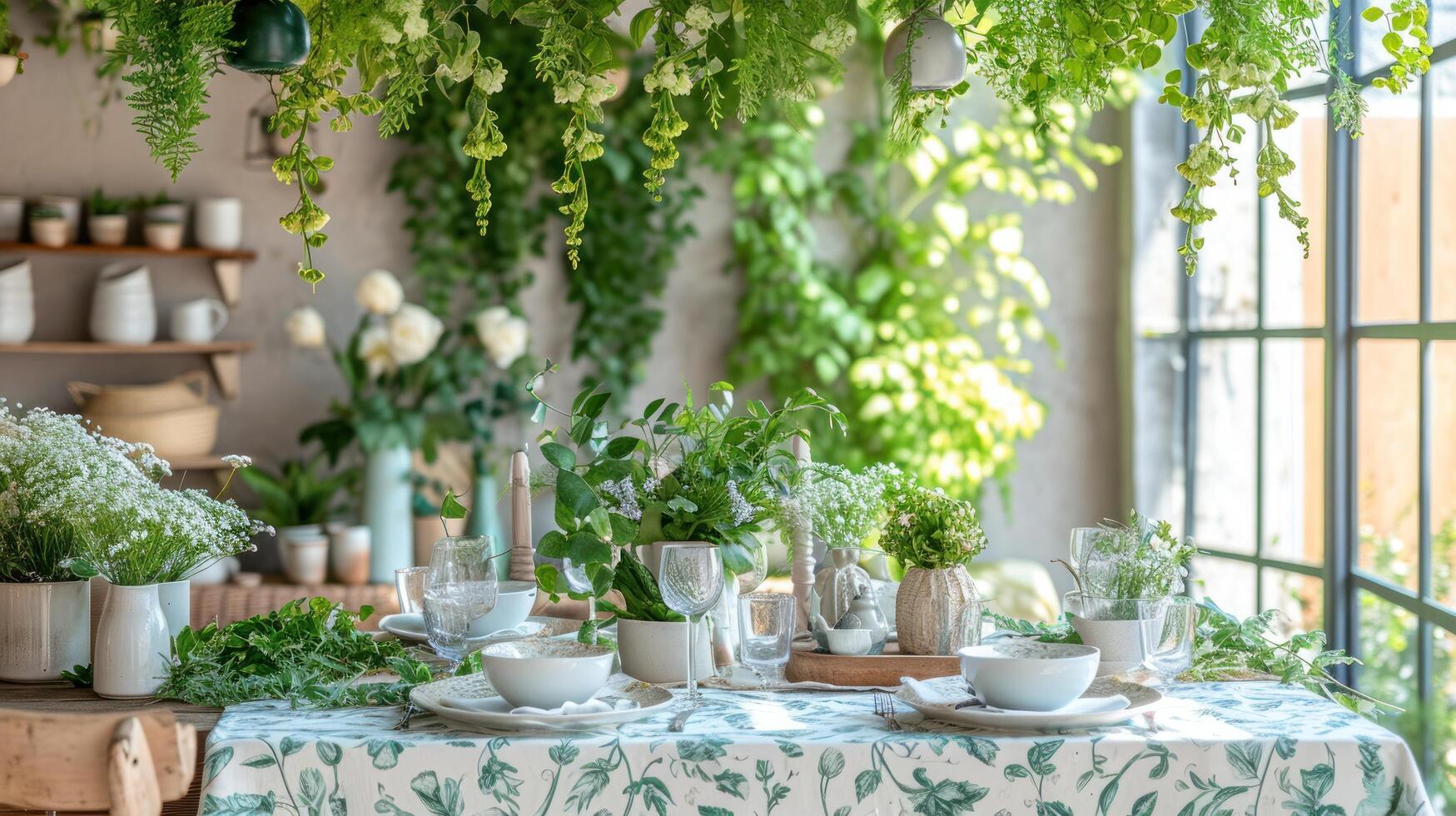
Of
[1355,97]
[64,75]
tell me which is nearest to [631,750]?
[1355,97]

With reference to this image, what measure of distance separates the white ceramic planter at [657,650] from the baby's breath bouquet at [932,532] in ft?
0.91

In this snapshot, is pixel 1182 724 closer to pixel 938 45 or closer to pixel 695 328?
pixel 938 45

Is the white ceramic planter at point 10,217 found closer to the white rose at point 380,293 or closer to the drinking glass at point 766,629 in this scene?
the white rose at point 380,293

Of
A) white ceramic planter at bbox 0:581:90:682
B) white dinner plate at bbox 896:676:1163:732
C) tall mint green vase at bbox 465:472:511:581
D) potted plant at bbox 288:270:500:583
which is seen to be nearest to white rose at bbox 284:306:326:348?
potted plant at bbox 288:270:500:583

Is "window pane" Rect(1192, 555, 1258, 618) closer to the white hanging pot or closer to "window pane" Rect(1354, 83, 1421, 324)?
"window pane" Rect(1354, 83, 1421, 324)

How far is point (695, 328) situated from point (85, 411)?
1.57 meters

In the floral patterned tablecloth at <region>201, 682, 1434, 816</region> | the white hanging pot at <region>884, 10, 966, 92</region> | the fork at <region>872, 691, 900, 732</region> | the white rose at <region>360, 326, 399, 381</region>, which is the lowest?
the floral patterned tablecloth at <region>201, 682, 1434, 816</region>

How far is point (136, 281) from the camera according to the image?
3348 mm

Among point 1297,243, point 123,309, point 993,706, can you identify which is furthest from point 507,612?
point 123,309

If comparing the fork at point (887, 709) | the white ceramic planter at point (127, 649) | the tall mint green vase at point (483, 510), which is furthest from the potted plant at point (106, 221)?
the fork at point (887, 709)

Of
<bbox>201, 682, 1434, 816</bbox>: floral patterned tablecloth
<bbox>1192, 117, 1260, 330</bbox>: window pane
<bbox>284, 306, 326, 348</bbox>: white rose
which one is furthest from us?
<bbox>284, 306, 326, 348</bbox>: white rose

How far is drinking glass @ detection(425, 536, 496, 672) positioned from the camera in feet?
5.14

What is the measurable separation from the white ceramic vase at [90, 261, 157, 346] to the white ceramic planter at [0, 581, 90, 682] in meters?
1.94

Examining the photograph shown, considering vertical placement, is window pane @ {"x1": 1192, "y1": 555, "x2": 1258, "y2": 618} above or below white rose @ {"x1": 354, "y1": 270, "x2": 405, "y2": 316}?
below
